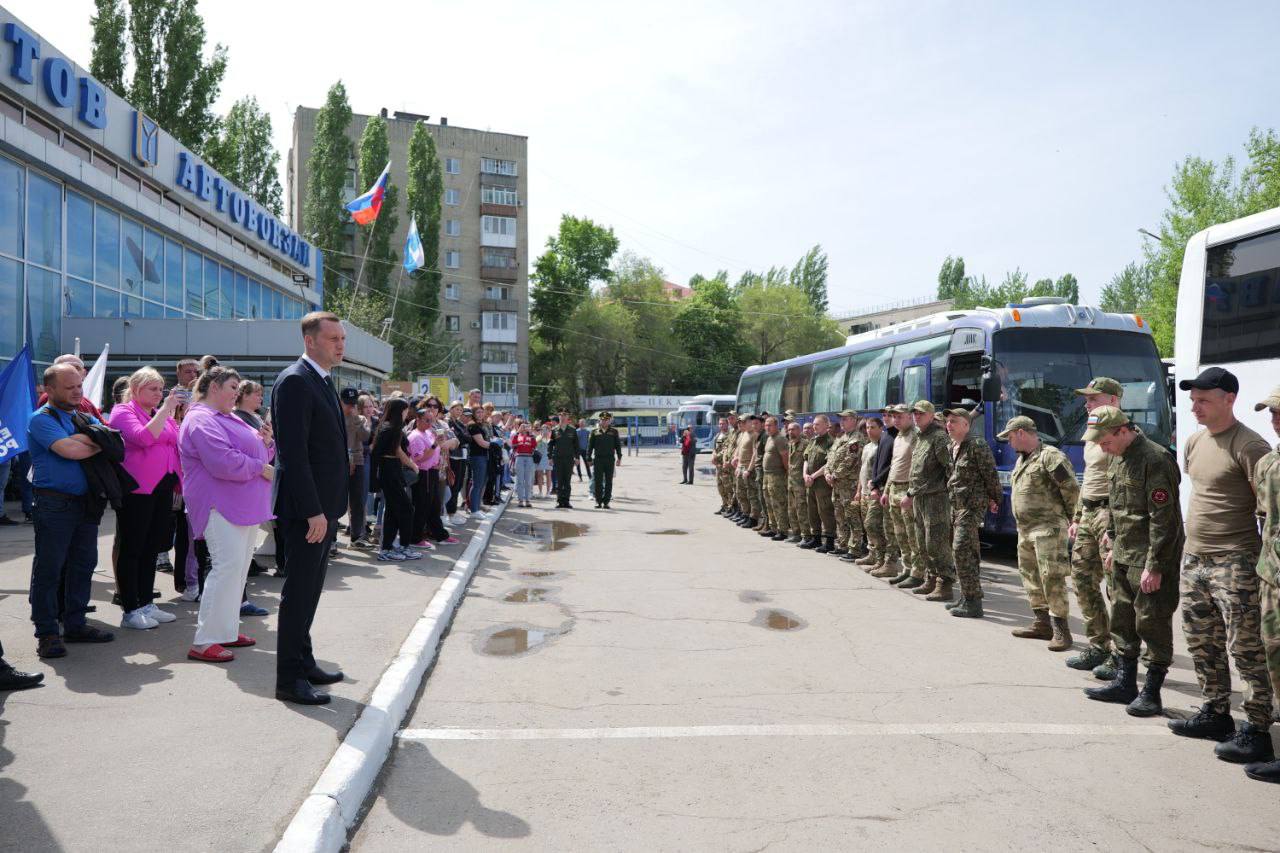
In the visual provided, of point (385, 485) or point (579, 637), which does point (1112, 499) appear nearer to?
point (579, 637)

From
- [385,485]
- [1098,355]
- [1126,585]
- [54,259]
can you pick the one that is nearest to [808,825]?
[1126,585]

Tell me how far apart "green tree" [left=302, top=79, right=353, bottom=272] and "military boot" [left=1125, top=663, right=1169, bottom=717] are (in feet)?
168

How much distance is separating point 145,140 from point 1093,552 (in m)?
23.0

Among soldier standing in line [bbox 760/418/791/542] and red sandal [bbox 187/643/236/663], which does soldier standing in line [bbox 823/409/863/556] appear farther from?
red sandal [bbox 187/643/236/663]

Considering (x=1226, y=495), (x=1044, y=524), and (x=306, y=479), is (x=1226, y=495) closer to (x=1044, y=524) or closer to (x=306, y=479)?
(x=1044, y=524)

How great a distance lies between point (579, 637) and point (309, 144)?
67491mm

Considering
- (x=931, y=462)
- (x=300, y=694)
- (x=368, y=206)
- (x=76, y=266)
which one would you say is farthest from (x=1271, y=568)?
(x=368, y=206)

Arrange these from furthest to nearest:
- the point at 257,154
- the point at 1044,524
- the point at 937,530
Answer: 1. the point at 257,154
2. the point at 937,530
3. the point at 1044,524

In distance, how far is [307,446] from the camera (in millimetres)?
4742

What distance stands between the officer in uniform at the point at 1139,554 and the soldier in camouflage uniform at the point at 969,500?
7.75 ft

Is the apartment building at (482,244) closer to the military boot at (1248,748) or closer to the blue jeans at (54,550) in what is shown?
the blue jeans at (54,550)

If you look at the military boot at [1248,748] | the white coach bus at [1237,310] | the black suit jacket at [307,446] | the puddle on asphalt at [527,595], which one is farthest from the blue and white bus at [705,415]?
the military boot at [1248,748]

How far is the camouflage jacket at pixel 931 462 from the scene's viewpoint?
28.1 ft

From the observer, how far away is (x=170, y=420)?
6.80m
